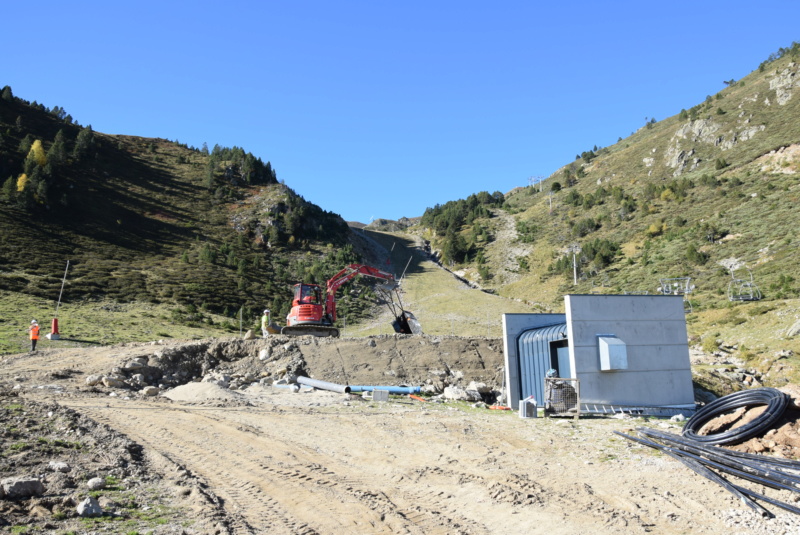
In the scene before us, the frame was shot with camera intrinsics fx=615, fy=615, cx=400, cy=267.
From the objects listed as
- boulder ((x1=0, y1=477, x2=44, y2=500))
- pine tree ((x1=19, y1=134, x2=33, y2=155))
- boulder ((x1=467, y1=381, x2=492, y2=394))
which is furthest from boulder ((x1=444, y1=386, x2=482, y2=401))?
pine tree ((x1=19, y1=134, x2=33, y2=155))

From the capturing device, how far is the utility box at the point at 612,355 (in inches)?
716

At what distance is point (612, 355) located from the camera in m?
18.2

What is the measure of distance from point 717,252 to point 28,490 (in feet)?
176

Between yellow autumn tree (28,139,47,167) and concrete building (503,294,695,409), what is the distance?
60532mm

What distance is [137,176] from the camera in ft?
253

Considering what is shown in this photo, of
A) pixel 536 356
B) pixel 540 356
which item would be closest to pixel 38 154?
pixel 536 356

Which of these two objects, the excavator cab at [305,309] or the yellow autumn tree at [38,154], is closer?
the excavator cab at [305,309]

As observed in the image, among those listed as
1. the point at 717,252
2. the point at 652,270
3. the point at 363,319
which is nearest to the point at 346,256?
the point at 363,319

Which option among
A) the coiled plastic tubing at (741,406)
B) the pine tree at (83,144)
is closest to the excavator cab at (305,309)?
the coiled plastic tubing at (741,406)

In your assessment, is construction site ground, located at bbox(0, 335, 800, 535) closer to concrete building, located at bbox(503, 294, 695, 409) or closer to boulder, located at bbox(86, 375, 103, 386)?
boulder, located at bbox(86, 375, 103, 386)

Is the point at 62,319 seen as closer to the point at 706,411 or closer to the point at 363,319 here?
the point at 363,319

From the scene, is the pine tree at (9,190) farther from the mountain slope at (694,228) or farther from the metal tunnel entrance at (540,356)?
the metal tunnel entrance at (540,356)

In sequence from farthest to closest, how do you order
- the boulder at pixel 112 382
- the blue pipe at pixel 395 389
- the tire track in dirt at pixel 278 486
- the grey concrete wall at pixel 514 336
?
the blue pipe at pixel 395 389 → the grey concrete wall at pixel 514 336 → the boulder at pixel 112 382 → the tire track in dirt at pixel 278 486

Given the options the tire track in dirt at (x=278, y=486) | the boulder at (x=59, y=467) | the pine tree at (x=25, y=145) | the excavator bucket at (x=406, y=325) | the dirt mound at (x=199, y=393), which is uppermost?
the pine tree at (x=25, y=145)
